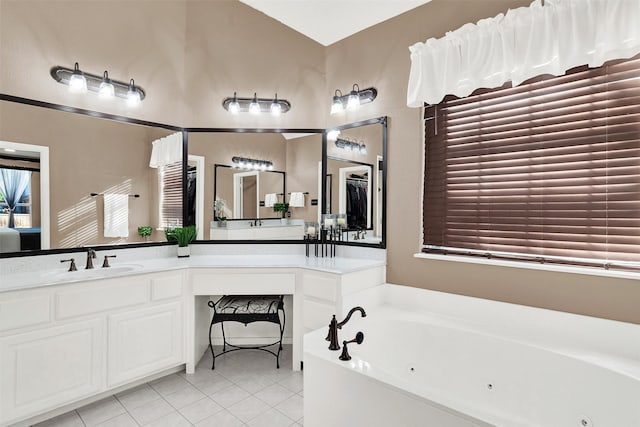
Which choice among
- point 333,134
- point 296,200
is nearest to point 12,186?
point 296,200

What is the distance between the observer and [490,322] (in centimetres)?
207

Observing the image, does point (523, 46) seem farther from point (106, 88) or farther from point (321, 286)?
point (106, 88)

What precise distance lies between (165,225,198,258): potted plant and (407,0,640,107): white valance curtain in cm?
211

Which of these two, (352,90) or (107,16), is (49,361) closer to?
(107,16)

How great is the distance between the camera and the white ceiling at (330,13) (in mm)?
2547

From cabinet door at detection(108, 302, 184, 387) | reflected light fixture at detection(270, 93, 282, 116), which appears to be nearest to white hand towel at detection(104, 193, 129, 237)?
cabinet door at detection(108, 302, 184, 387)

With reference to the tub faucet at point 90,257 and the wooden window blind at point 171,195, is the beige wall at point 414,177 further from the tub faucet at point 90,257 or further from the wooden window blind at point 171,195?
the tub faucet at point 90,257

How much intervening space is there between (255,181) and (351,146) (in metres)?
0.94

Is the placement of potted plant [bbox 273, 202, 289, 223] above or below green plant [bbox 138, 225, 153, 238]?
above

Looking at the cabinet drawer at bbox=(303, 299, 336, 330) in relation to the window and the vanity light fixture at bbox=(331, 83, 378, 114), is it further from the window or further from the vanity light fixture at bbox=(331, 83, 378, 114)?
the vanity light fixture at bbox=(331, 83, 378, 114)

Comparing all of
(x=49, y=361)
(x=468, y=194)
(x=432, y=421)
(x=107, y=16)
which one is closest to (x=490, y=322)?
(x=468, y=194)

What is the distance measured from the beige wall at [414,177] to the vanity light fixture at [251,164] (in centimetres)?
73

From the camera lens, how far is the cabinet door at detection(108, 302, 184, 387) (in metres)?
2.08

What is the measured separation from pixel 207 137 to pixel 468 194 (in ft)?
7.47
